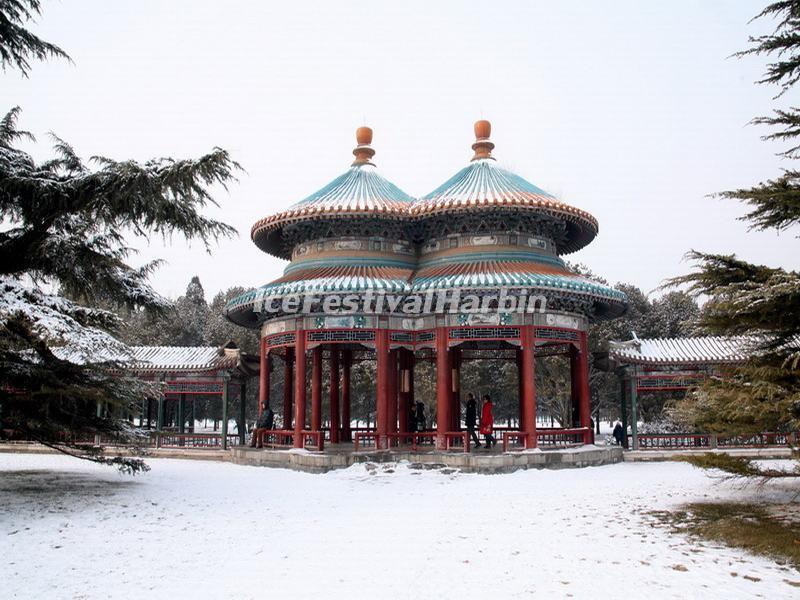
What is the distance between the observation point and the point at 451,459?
54.5ft

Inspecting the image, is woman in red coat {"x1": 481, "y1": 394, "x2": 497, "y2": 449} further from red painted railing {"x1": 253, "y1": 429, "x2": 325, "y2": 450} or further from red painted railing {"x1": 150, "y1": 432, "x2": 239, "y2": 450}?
red painted railing {"x1": 150, "y1": 432, "x2": 239, "y2": 450}

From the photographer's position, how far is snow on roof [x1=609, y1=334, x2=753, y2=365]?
20844 millimetres

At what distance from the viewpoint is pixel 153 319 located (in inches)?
556

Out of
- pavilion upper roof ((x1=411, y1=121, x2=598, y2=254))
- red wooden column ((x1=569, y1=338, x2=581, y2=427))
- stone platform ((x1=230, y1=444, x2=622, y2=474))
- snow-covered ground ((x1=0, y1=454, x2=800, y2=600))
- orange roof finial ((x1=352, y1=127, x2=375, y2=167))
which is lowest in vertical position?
snow-covered ground ((x1=0, y1=454, x2=800, y2=600))

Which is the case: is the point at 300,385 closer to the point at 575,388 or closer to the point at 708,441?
the point at 575,388

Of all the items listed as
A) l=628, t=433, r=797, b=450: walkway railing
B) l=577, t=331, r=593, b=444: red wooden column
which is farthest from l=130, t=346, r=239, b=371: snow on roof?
l=628, t=433, r=797, b=450: walkway railing

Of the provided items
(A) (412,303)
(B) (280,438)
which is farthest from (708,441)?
(B) (280,438)

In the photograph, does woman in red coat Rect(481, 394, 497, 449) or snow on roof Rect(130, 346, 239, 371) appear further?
snow on roof Rect(130, 346, 239, 371)

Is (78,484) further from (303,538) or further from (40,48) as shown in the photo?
(40,48)

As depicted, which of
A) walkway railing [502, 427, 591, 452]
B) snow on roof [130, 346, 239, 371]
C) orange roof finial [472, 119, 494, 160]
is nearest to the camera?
walkway railing [502, 427, 591, 452]

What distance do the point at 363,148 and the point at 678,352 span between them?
11.6m

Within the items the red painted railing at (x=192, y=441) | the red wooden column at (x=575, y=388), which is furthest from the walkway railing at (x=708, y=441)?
the red painted railing at (x=192, y=441)

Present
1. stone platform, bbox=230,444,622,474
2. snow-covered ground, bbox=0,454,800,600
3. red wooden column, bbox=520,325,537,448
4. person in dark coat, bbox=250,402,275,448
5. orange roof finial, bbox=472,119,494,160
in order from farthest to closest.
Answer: orange roof finial, bbox=472,119,494,160 → person in dark coat, bbox=250,402,275,448 → red wooden column, bbox=520,325,537,448 → stone platform, bbox=230,444,622,474 → snow-covered ground, bbox=0,454,800,600

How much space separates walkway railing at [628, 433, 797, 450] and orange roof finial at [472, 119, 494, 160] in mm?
9895
